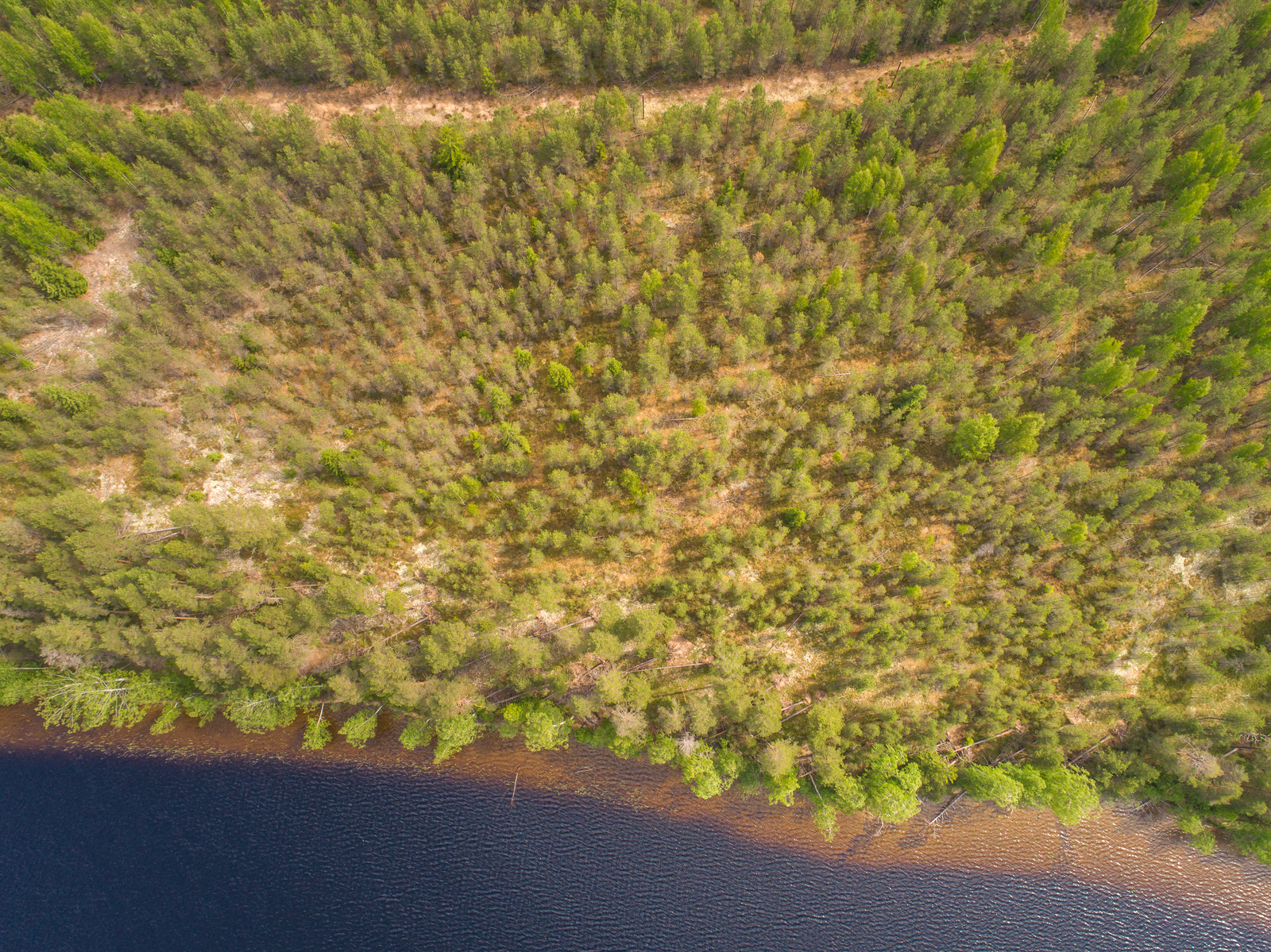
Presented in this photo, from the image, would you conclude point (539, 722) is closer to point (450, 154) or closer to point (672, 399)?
point (672, 399)

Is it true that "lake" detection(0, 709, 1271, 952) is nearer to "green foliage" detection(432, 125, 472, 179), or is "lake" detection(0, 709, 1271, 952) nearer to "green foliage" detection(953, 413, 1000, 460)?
"green foliage" detection(953, 413, 1000, 460)

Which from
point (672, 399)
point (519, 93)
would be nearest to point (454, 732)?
point (672, 399)

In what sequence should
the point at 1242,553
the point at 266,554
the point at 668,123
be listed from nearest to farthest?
the point at 1242,553 → the point at 266,554 → the point at 668,123

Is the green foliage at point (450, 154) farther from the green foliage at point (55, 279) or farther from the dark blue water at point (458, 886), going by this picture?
the dark blue water at point (458, 886)

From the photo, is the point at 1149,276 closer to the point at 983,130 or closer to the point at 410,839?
the point at 983,130

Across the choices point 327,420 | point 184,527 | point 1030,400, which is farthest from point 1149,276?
point 184,527

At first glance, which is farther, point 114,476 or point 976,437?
point 114,476

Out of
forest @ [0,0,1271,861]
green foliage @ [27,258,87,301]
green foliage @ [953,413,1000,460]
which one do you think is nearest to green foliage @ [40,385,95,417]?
forest @ [0,0,1271,861]
